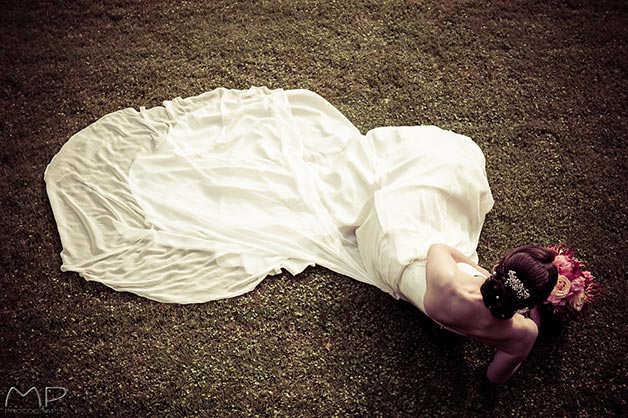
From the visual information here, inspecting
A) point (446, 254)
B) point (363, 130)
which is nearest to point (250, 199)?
point (363, 130)

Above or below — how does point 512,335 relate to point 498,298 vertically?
below

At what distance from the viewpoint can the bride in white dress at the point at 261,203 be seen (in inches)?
107

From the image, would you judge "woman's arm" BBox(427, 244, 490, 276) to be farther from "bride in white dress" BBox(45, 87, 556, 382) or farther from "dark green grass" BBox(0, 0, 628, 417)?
"dark green grass" BBox(0, 0, 628, 417)

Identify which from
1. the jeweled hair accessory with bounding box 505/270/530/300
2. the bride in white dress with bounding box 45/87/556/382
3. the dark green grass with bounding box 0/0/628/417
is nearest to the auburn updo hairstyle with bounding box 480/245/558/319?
the jeweled hair accessory with bounding box 505/270/530/300

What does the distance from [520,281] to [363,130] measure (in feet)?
5.38

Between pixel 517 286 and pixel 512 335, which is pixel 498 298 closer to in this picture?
pixel 517 286

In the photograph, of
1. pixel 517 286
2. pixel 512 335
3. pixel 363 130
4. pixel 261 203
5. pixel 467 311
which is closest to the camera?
pixel 517 286

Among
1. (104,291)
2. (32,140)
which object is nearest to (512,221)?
(104,291)

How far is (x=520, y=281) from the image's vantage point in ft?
6.82

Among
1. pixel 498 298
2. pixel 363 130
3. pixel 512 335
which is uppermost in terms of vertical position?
pixel 498 298

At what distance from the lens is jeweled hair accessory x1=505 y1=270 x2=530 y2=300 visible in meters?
2.07

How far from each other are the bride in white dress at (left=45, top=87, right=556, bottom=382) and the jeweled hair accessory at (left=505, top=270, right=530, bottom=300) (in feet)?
1.20

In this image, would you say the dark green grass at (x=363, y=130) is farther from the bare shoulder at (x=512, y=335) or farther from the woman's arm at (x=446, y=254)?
the woman's arm at (x=446, y=254)

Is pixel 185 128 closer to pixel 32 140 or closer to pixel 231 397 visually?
pixel 32 140
